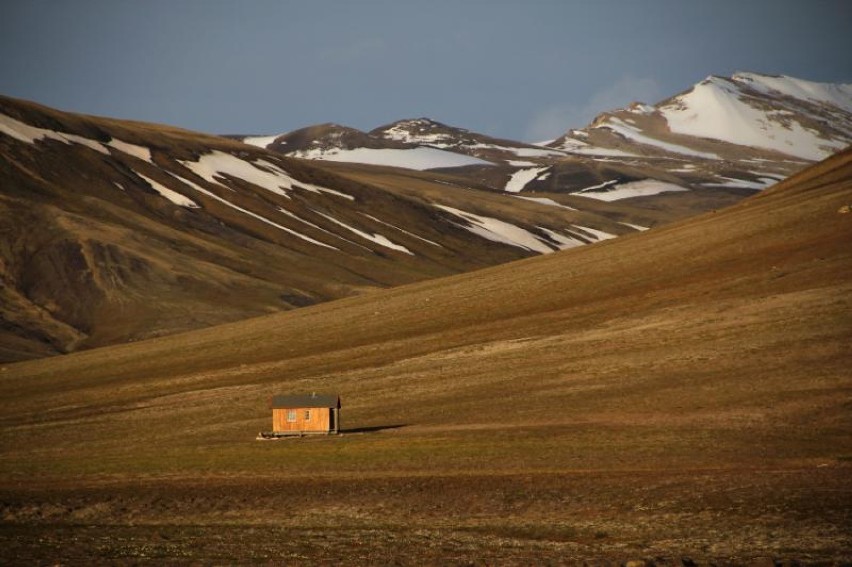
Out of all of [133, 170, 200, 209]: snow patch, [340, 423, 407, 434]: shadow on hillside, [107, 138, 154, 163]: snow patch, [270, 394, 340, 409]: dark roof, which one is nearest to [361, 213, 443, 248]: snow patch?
[107, 138, 154, 163]: snow patch

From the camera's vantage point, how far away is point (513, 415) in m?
49.5

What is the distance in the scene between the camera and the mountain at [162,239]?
4535 inches

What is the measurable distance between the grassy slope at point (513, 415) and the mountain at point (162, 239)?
2670cm

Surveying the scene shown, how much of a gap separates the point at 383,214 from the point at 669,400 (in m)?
150

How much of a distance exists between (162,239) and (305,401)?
287 ft

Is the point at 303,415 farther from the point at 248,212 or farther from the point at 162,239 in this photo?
the point at 248,212

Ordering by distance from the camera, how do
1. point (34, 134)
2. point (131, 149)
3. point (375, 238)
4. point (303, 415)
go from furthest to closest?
point (131, 149) → point (375, 238) → point (34, 134) → point (303, 415)

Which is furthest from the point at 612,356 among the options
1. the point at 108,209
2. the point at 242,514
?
the point at 108,209

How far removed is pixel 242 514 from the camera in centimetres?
3391

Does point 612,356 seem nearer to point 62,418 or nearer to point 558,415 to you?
point 558,415

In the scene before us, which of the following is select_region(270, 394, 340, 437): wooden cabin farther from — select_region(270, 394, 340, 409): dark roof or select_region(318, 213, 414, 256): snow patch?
select_region(318, 213, 414, 256): snow patch

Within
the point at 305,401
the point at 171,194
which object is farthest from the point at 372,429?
the point at 171,194

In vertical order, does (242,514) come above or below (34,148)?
below

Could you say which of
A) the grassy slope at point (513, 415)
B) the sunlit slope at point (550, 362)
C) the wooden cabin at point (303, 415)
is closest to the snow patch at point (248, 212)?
the sunlit slope at point (550, 362)
